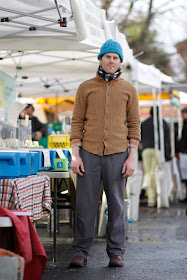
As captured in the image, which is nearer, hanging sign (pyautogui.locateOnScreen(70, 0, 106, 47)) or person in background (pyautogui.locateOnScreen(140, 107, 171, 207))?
hanging sign (pyautogui.locateOnScreen(70, 0, 106, 47))

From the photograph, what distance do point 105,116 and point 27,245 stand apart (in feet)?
6.08

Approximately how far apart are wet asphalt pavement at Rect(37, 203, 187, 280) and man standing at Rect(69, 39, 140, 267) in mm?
185

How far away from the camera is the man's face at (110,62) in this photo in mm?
4969

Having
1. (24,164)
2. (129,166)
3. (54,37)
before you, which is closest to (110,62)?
(129,166)

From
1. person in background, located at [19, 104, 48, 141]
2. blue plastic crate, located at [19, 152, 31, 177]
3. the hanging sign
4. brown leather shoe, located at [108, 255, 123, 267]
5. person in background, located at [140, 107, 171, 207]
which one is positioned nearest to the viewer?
blue plastic crate, located at [19, 152, 31, 177]

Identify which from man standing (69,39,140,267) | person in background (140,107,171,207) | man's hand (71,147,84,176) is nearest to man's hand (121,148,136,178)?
man standing (69,39,140,267)

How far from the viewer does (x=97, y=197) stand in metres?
5.04

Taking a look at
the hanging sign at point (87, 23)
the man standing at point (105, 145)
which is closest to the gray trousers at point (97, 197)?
the man standing at point (105, 145)

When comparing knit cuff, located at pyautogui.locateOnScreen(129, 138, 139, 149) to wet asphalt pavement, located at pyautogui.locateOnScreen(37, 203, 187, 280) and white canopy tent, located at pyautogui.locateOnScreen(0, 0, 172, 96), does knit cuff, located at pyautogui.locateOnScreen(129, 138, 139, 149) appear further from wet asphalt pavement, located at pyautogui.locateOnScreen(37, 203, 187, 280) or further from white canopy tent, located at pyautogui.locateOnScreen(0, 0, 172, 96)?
white canopy tent, located at pyautogui.locateOnScreen(0, 0, 172, 96)

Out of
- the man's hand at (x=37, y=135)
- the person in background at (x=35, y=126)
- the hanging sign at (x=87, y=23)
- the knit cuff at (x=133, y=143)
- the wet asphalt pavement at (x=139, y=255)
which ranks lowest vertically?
the wet asphalt pavement at (x=139, y=255)

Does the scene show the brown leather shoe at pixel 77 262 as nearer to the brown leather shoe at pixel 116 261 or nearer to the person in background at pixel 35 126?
the brown leather shoe at pixel 116 261

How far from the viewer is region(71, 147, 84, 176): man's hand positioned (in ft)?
16.0

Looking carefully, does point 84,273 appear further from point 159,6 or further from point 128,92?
point 159,6

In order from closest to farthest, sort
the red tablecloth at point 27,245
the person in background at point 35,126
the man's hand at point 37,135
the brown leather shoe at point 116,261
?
the red tablecloth at point 27,245
the brown leather shoe at point 116,261
the man's hand at point 37,135
the person in background at point 35,126
